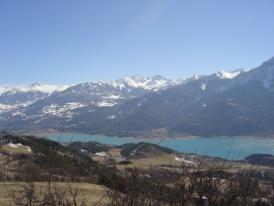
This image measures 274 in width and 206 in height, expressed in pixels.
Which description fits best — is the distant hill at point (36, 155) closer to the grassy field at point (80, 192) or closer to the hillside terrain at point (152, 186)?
the hillside terrain at point (152, 186)

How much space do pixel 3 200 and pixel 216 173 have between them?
1854cm

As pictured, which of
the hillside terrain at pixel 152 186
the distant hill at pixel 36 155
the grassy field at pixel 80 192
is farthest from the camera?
the distant hill at pixel 36 155

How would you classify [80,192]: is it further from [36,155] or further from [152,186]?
[36,155]

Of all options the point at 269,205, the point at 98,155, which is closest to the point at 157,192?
the point at 269,205

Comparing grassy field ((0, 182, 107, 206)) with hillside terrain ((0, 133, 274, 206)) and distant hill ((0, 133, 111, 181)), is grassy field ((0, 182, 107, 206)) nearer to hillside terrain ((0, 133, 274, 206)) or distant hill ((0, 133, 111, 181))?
hillside terrain ((0, 133, 274, 206))

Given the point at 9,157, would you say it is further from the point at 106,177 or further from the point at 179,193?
the point at 179,193

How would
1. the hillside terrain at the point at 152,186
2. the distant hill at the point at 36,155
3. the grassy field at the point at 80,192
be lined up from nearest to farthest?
the hillside terrain at the point at 152,186 → the grassy field at the point at 80,192 → the distant hill at the point at 36,155

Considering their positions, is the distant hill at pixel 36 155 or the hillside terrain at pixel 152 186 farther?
the distant hill at pixel 36 155

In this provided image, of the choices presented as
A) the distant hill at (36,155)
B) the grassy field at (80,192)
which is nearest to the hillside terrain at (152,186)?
the grassy field at (80,192)

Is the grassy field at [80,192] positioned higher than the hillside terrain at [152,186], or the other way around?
the hillside terrain at [152,186]

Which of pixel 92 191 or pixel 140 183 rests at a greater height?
pixel 140 183

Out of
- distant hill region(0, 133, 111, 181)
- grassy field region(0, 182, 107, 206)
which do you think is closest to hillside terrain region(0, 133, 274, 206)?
grassy field region(0, 182, 107, 206)

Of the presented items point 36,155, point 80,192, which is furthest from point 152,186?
point 36,155

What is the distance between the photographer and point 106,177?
4797 cm
